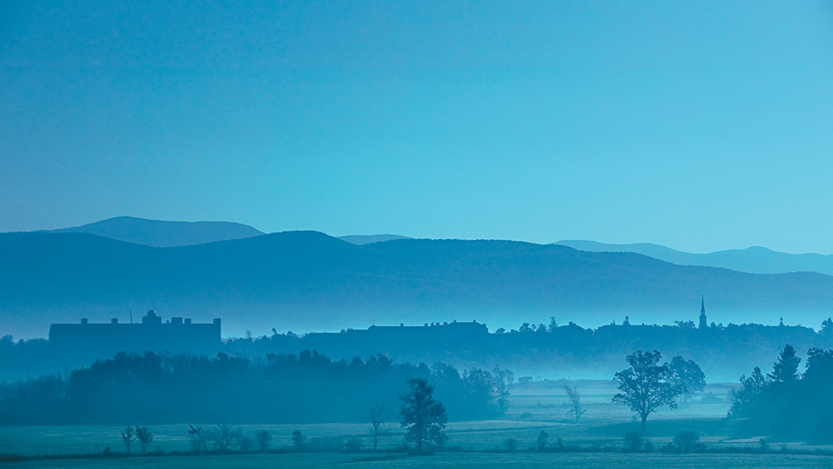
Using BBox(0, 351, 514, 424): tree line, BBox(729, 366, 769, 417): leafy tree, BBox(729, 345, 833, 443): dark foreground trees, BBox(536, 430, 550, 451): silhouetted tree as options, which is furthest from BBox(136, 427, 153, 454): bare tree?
BBox(729, 366, 769, 417): leafy tree

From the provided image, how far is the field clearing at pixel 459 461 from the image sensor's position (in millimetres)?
65250

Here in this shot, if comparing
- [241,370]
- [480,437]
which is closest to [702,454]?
[480,437]

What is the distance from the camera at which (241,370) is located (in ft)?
373

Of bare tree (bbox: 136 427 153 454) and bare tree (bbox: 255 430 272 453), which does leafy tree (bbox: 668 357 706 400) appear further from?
bare tree (bbox: 136 427 153 454)

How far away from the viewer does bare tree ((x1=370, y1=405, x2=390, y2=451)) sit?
81875 mm

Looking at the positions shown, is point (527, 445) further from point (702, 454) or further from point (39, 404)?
point (39, 404)

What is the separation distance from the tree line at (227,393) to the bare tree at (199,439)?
1428cm

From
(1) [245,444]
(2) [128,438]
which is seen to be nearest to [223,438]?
(1) [245,444]

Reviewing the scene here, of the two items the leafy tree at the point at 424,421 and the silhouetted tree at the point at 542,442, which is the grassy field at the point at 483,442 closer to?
the silhouetted tree at the point at 542,442

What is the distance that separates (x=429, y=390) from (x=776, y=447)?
25.9 m

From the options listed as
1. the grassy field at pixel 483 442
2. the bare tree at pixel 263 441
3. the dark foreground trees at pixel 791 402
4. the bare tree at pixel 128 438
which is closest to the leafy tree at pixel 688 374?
the grassy field at pixel 483 442

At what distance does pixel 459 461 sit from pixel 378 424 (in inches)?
911

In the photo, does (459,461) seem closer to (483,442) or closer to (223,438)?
(483,442)

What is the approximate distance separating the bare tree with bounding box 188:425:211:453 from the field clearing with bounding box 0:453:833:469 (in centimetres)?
509
